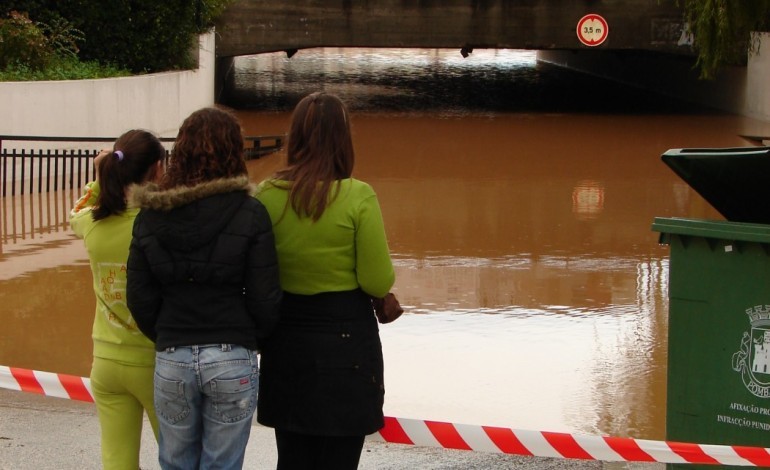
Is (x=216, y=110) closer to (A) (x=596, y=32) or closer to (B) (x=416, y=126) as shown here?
(B) (x=416, y=126)

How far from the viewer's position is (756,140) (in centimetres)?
1552

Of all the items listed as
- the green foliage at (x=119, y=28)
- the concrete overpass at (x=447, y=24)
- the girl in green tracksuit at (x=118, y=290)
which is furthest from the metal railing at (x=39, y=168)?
the concrete overpass at (x=447, y=24)

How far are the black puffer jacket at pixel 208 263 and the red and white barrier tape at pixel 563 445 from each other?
93 centimetres

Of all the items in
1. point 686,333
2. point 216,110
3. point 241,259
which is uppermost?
point 216,110

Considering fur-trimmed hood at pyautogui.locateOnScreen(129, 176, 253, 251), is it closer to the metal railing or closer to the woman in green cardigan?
the woman in green cardigan

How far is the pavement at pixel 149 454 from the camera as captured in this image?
4840 millimetres

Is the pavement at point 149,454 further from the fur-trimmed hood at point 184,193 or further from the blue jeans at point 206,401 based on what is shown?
the fur-trimmed hood at point 184,193

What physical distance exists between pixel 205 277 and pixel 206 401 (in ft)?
1.26

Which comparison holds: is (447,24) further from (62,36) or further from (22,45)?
(22,45)

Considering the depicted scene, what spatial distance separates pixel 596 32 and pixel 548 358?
19855 millimetres

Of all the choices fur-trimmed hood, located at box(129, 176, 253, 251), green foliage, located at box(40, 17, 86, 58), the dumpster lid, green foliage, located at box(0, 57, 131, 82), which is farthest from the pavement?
green foliage, located at box(40, 17, 86, 58)

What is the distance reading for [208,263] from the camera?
3.39m

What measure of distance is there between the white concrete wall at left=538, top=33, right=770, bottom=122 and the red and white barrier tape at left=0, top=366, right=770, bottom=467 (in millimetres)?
20568

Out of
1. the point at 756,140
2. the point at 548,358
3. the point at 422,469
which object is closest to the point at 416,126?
the point at 756,140
